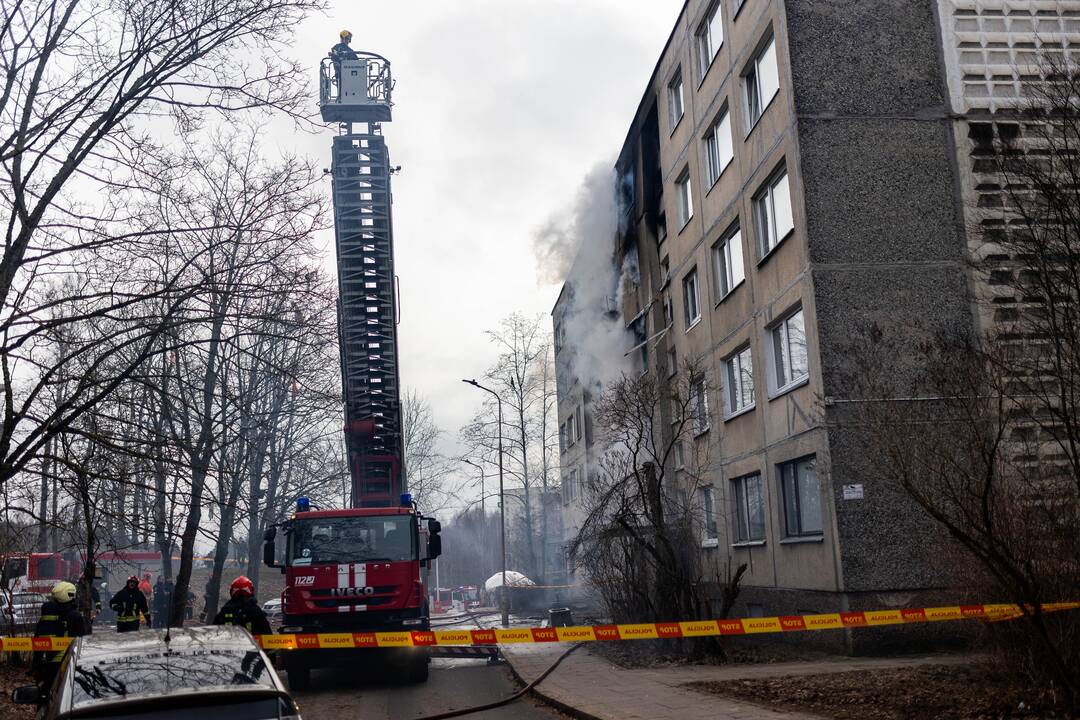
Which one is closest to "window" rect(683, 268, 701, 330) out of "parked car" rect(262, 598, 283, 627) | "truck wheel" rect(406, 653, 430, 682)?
"truck wheel" rect(406, 653, 430, 682)

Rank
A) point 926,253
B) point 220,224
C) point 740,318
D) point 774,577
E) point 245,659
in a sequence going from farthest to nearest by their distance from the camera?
point 740,318 < point 774,577 < point 926,253 < point 220,224 < point 245,659

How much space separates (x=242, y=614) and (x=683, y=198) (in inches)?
656

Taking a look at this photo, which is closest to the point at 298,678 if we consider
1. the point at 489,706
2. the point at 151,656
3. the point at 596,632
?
the point at 489,706

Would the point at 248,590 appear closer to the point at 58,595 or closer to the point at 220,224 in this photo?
the point at 58,595

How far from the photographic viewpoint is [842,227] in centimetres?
1584

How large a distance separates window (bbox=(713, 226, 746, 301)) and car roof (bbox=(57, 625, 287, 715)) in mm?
14990

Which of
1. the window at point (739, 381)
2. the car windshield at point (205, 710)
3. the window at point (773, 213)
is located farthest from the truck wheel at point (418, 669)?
the car windshield at point (205, 710)

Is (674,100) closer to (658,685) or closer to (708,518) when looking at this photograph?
(708,518)

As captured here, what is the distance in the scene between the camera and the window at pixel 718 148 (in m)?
20.5

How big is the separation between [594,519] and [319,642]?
643 cm

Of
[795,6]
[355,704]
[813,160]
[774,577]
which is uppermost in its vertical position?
[795,6]

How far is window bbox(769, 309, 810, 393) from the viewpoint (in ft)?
54.6

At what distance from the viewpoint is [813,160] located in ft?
52.7

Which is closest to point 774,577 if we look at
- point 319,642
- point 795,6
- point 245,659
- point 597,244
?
point 319,642
